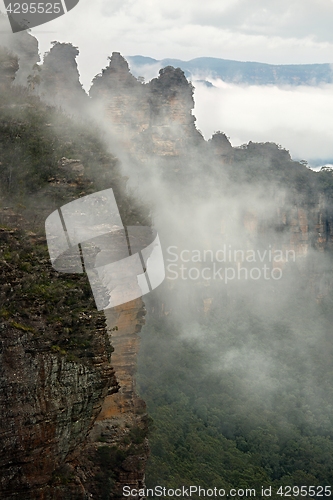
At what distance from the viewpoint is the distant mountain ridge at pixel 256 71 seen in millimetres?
99950

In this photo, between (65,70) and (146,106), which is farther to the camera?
(146,106)

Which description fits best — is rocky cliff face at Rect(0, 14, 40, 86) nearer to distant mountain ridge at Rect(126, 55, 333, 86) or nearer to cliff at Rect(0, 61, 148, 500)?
cliff at Rect(0, 61, 148, 500)

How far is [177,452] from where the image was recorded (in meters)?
34.0

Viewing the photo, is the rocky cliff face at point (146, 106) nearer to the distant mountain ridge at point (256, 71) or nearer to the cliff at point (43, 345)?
the distant mountain ridge at point (256, 71)

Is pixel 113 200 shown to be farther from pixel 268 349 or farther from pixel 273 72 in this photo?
pixel 273 72

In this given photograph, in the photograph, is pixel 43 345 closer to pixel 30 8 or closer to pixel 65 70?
pixel 30 8

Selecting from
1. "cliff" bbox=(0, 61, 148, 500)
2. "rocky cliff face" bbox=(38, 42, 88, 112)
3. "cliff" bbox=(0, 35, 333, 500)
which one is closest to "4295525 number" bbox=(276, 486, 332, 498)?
"cliff" bbox=(0, 35, 333, 500)

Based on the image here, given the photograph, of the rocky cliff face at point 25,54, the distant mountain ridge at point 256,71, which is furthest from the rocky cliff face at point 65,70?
the distant mountain ridge at point 256,71

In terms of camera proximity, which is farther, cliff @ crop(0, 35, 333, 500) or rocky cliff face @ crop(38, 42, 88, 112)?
rocky cliff face @ crop(38, 42, 88, 112)

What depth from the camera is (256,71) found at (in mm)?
116938

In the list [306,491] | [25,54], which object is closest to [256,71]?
[25,54]

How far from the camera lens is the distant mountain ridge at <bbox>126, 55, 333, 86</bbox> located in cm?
9995

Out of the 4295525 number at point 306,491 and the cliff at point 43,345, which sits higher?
the cliff at point 43,345

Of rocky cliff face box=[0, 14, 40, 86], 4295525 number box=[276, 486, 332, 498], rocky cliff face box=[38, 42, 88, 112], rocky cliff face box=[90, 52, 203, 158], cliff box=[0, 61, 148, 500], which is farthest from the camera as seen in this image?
rocky cliff face box=[90, 52, 203, 158]
